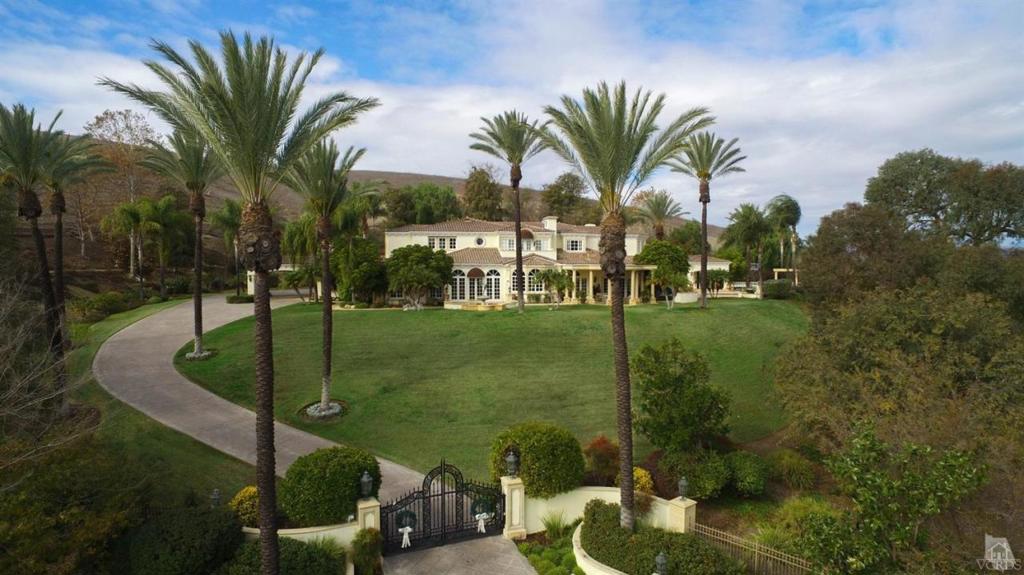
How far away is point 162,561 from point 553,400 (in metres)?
14.0

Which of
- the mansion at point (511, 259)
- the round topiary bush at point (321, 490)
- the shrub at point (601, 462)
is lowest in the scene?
the shrub at point (601, 462)

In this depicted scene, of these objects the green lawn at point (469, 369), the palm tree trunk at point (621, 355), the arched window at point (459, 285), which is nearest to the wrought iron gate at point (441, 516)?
the green lawn at point (469, 369)

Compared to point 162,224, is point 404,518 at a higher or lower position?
lower

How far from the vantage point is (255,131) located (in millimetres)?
9992

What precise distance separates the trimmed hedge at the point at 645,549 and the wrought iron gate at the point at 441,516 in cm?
239

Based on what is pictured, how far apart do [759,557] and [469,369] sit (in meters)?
15.1

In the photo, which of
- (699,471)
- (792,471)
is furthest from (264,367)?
(792,471)

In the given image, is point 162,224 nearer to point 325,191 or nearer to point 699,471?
point 325,191

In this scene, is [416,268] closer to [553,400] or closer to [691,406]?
[553,400]

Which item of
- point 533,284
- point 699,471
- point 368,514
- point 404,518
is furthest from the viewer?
point 533,284

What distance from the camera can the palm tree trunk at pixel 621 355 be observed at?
38.6 feet

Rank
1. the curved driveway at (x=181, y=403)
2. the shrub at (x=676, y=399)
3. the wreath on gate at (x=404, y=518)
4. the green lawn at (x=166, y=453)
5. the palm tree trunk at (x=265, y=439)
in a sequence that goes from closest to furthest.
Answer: the palm tree trunk at (x=265, y=439)
the wreath on gate at (x=404, y=518)
the green lawn at (x=166, y=453)
the shrub at (x=676, y=399)
the curved driveway at (x=181, y=403)

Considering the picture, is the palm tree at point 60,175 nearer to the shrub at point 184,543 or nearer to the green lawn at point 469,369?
the green lawn at point 469,369

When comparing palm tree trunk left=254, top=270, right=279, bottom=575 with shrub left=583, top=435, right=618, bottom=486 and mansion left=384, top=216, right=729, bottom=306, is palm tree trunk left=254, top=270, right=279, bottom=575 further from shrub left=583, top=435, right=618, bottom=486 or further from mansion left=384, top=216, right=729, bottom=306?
mansion left=384, top=216, right=729, bottom=306
